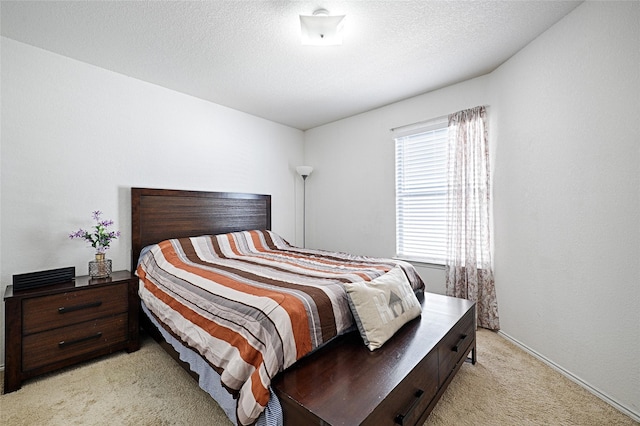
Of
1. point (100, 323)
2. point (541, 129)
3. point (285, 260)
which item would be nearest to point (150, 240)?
point (100, 323)

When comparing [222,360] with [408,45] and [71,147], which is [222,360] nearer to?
[71,147]

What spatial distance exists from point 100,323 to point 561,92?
12.6 feet

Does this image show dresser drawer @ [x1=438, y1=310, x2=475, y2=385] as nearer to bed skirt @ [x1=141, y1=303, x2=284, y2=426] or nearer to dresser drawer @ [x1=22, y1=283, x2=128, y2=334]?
bed skirt @ [x1=141, y1=303, x2=284, y2=426]

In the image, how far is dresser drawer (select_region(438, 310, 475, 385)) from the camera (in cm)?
161

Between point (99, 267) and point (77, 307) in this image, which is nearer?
point (77, 307)

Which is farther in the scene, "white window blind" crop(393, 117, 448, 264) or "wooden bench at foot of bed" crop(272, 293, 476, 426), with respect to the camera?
"white window blind" crop(393, 117, 448, 264)

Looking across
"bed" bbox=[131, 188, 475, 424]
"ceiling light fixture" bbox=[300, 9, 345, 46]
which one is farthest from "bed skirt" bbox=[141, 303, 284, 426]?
"ceiling light fixture" bbox=[300, 9, 345, 46]

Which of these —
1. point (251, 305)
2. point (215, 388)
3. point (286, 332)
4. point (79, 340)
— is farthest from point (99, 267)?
point (286, 332)

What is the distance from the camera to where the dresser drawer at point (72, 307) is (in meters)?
1.89

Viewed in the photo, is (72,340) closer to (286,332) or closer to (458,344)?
(286,332)

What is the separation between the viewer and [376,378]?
4.02 ft

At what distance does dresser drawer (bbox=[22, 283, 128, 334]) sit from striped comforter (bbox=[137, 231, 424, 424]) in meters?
0.19

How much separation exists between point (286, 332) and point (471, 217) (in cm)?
230

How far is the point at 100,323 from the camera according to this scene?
2.17 meters
